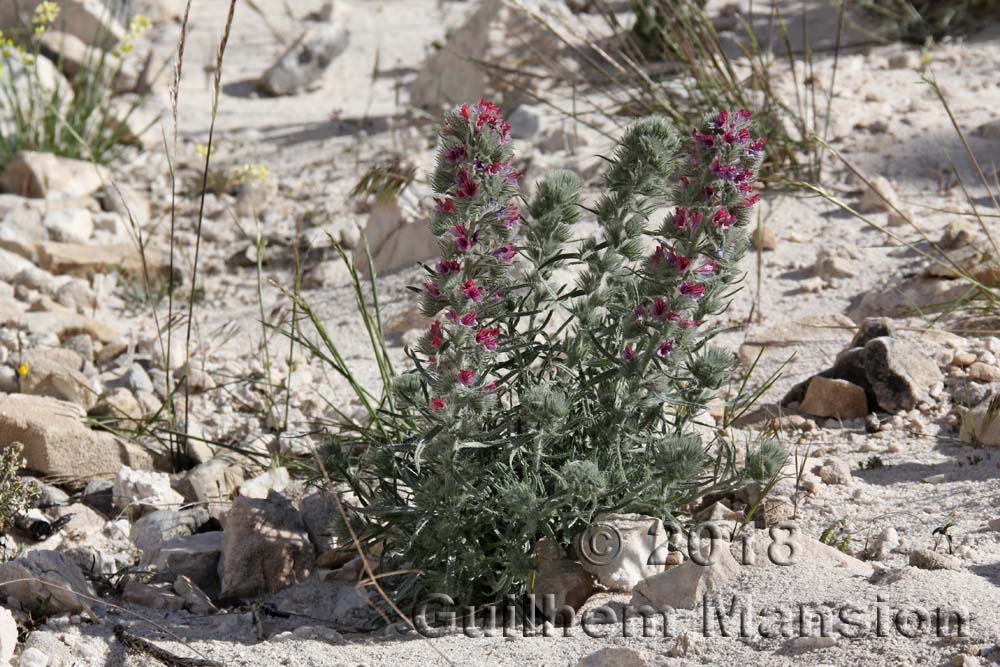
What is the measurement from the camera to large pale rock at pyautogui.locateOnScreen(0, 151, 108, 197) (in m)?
5.48

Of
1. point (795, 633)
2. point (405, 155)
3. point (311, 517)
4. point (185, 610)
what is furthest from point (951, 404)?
point (405, 155)

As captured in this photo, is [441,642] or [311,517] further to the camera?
[311,517]

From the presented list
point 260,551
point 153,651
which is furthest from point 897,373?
point 153,651

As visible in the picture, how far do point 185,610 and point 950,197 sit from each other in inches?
133

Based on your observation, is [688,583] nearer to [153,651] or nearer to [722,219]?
[722,219]

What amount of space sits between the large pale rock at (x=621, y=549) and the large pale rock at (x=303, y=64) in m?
5.29

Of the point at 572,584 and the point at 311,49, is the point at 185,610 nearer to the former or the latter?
the point at 572,584

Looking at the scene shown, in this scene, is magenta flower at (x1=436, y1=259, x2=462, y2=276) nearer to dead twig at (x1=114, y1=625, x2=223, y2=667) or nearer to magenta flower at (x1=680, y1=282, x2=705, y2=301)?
magenta flower at (x1=680, y1=282, x2=705, y2=301)

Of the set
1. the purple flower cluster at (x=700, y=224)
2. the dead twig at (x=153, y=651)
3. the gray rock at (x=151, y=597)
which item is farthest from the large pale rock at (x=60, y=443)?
the purple flower cluster at (x=700, y=224)

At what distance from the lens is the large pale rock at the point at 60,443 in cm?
339

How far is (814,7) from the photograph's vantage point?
728cm

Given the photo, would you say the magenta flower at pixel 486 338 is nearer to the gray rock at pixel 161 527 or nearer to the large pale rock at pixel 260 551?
the large pale rock at pixel 260 551

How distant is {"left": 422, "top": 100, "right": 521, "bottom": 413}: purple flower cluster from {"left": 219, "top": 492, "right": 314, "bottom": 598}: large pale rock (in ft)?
2.63

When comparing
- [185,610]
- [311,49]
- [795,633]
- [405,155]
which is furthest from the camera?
[311,49]
